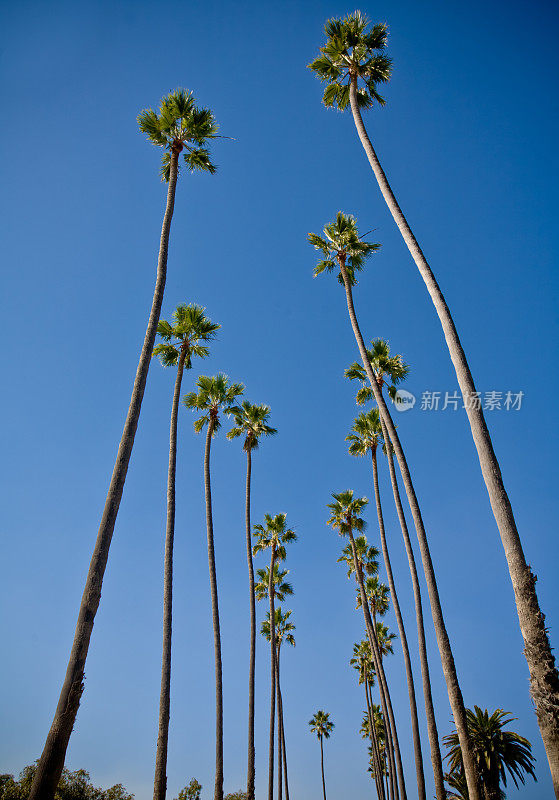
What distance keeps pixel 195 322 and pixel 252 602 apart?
1474cm

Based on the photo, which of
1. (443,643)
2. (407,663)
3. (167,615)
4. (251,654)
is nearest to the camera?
(443,643)

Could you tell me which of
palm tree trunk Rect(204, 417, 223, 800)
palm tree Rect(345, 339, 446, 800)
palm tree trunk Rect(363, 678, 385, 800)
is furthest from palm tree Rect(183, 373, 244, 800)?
palm tree trunk Rect(363, 678, 385, 800)

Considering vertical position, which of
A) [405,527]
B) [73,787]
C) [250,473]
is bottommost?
[73,787]

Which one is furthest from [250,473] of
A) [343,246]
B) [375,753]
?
[375,753]

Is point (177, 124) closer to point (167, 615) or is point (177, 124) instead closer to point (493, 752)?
point (167, 615)

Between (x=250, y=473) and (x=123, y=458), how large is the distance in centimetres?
1740

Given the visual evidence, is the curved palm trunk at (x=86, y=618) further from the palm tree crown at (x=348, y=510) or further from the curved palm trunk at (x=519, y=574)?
the palm tree crown at (x=348, y=510)

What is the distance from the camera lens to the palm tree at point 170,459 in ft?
44.7

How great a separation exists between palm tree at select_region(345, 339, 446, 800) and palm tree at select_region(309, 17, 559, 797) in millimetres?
7657

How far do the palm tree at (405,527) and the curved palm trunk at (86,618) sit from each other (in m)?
10.2

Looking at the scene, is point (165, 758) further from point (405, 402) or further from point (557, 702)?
point (405, 402)

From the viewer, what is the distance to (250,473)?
88.1 ft

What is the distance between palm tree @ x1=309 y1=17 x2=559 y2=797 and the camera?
6262mm

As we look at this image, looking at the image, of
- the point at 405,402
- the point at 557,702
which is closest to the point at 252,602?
the point at 405,402
